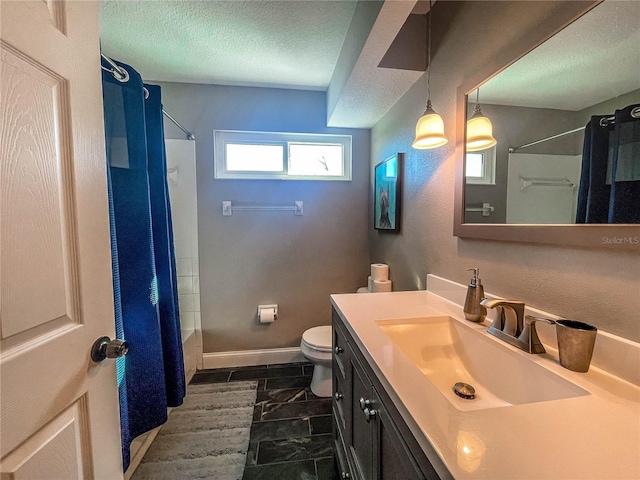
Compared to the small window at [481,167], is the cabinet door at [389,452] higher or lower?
lower

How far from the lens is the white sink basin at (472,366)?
0.69m

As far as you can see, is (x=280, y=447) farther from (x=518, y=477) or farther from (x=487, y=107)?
(x=487, y=107)

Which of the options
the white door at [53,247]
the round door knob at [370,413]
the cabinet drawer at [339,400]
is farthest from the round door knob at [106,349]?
the cabinet drawer at [339,400]

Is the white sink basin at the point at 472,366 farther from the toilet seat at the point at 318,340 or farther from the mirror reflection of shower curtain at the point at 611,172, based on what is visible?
the toilet seat at the point at 318,340

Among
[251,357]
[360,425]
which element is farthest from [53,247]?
[251,357]

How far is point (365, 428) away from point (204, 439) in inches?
47.6

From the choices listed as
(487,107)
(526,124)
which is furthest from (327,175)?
(526,124)

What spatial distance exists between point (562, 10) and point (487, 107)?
311 mm

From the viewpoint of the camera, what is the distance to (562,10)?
736mm

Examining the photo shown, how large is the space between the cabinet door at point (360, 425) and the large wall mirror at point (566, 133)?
2.32ft

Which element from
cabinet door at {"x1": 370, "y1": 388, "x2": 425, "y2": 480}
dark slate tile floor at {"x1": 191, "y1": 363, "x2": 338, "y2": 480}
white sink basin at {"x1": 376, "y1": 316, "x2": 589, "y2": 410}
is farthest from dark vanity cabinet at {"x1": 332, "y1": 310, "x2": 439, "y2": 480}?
dark slate tile floor at {"x1": 191, "y1": 363, "x2": 338, "y2": 480}

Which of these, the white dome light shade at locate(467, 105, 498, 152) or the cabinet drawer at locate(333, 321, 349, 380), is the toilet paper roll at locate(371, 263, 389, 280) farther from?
the white dome light shade at locate(467, 105, 498, 152)

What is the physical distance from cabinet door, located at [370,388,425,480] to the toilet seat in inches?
41.6

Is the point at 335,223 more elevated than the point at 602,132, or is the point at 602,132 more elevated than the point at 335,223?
the point at 602,132
